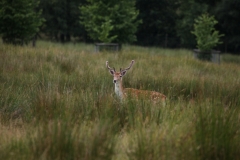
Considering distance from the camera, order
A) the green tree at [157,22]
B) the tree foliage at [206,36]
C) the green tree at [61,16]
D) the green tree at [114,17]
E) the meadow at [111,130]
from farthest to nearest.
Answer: the green tree at [157,22], the green tree at [61,16], the green tree at [114,17], the tree foliage at [206,36], the meadow at [111,130]

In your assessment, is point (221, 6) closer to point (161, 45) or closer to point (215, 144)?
point (161, 45)

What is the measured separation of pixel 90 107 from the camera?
17.8 ft

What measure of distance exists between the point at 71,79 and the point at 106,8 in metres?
16.4

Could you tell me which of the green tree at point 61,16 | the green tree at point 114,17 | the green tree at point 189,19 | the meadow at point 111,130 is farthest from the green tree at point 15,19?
the green tree at point 189,19

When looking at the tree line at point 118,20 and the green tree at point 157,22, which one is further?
the green tree at point 157,22

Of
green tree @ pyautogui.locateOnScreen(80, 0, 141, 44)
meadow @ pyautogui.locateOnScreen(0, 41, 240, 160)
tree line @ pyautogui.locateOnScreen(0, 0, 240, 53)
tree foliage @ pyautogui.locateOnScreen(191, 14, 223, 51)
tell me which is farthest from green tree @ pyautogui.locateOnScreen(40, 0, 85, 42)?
meadow @ pyautogui.locateOnScreen(0, 41, 240, 160)

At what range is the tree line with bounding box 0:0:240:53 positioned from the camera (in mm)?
19984

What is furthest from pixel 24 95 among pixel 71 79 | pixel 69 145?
pixel 69 145

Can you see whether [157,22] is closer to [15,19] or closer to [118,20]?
[118,20]

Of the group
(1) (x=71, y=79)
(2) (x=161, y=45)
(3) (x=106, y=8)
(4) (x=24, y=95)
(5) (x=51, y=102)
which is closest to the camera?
(5) (x=51, y=102)

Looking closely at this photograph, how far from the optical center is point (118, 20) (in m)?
24.8

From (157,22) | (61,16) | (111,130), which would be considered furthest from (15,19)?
(157,22)

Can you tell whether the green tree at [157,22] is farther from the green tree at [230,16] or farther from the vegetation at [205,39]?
the vegetation at [205,39]

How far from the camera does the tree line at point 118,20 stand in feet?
65.6
